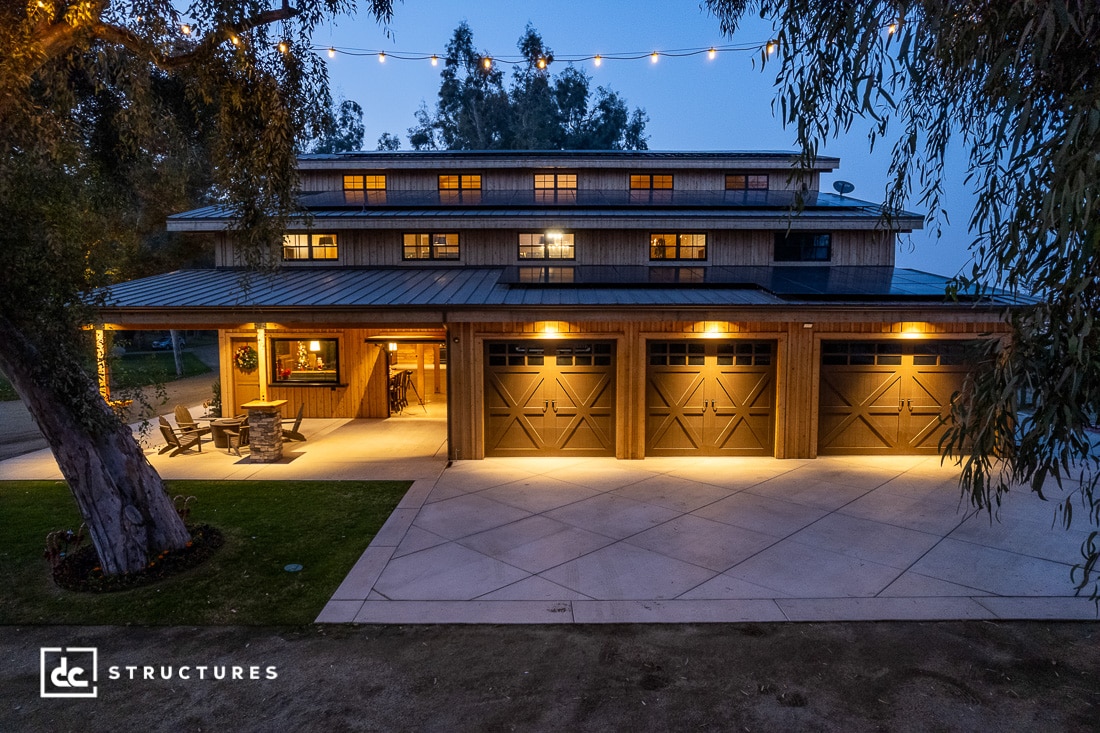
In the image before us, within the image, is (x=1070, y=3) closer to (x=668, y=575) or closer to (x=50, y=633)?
(x=668, y=575)

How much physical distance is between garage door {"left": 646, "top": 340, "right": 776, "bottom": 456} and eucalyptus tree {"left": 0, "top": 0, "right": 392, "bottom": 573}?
819 cm

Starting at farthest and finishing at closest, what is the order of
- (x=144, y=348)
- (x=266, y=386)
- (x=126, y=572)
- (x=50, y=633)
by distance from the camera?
(x=144, y=348) < (x=266, y=386) < (x=126, y=572) < (x=50, y=633)

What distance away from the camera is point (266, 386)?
16.1 m

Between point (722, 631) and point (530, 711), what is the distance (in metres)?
2.26

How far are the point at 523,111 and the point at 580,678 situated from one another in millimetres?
49717

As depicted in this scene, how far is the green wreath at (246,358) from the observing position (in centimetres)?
1742

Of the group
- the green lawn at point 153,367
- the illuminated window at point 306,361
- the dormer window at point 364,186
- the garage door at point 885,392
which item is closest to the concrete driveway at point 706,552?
the garage door at point 885,392

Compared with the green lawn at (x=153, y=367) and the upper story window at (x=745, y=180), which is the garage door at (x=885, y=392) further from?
the green lawn at (x=153, y=367)

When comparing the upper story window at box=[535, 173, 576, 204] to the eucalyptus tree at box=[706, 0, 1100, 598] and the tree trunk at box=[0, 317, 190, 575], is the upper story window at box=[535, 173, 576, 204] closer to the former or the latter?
the eucalyptus tree at box=[706, 0, 1100, 598]

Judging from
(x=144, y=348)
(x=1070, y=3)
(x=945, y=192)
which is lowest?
(x=144, y=348)

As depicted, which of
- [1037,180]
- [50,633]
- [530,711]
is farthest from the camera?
[50,633]

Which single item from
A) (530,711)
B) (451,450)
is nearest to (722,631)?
(530,711)

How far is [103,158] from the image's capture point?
894 centimetres

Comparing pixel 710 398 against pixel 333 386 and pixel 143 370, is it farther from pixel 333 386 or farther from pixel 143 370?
pixel 333 386
